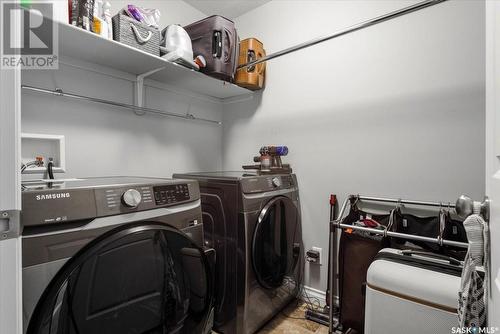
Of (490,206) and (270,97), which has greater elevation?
(270,97)

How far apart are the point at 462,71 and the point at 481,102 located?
0.22m

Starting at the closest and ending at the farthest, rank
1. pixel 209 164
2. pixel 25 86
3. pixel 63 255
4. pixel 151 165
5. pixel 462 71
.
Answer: pixel 63 255
pixel 25 86
pixel 462 71
pixel 151 165
pixel 209 164

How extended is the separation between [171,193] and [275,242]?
99cm

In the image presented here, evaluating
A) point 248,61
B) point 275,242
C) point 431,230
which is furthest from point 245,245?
point 248,61

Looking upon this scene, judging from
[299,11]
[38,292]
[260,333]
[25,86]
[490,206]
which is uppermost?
[299,11]

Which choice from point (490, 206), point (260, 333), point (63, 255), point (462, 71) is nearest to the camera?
point (490, 206)

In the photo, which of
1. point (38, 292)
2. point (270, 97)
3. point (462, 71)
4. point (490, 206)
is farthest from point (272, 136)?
point (38, 292)

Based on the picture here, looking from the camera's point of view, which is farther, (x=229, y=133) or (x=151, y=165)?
(x=229, y=133)

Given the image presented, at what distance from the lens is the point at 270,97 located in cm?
236

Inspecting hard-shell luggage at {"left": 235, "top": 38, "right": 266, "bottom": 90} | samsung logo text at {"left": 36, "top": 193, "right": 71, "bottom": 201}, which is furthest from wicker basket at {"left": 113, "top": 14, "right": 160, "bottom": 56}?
samsung logo text at {"left": 36, "top": 193, "right": 71, "bottom": 201}

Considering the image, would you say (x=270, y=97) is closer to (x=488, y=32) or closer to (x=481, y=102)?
(x=481, y=102)

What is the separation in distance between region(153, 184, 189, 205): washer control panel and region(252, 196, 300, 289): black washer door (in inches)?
23.7

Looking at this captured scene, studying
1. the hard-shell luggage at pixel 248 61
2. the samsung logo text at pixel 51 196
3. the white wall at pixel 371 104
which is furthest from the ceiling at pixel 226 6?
the samsung logo text at pixel 51 196

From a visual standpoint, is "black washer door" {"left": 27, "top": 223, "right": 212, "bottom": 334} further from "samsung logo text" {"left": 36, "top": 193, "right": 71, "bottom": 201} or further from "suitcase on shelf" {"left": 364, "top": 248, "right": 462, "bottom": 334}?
"suitcase on shelf" {"left": 364, "top": 248, "right": 462, "bottom": 334}
